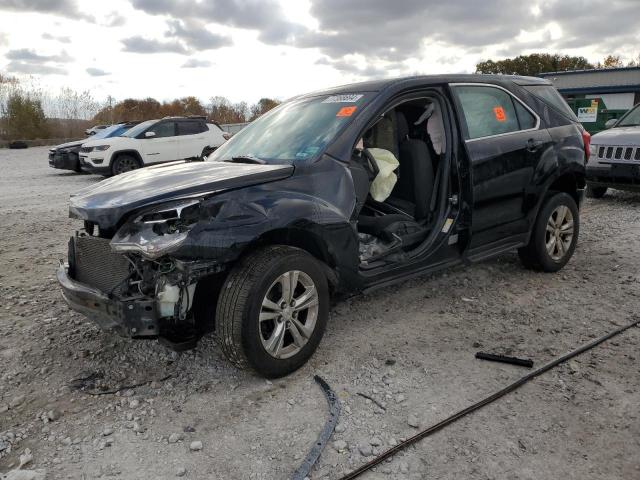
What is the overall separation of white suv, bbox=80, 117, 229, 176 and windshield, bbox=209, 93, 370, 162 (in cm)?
901

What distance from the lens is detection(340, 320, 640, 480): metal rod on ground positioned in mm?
2590

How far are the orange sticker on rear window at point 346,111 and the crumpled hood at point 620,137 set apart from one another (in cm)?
628

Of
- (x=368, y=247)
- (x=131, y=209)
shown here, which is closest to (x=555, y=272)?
(x=368, y=247)

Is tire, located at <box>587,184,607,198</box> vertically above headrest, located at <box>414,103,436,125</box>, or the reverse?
headrest, located at <box>414,103,436,125</box>

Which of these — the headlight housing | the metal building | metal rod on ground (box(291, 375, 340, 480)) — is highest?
the metal building

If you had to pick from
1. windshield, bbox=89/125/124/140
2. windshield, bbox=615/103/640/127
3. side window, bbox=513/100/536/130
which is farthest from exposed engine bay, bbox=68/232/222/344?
windshield, bbox=89/125/124/140

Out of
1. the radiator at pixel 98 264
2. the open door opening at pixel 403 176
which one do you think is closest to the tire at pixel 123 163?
the open door opening at pixel 403 176

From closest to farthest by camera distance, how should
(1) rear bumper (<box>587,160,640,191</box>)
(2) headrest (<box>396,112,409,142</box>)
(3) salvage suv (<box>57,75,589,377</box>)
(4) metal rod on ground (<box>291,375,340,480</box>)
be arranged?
(4) metal rod on ground (<box>291,375,340,480</box>)
(3) salvage suv (<box>57,75,589,377</box>)
(2) headrest (<box>396,112,409,142</box>)
(1) rear bumper (<box>587,160,640,191</box>)

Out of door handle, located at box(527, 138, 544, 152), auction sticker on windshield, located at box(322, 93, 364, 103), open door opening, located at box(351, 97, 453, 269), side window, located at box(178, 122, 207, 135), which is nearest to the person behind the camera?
auction sticker on windshield, located at box(322, 93, 364, 103)

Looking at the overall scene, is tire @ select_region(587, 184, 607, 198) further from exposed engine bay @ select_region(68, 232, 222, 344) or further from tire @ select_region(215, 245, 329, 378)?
exposed engine bay @ select_region(68, 232, 222, 344)

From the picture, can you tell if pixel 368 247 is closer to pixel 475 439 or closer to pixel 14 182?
pixel 475 439

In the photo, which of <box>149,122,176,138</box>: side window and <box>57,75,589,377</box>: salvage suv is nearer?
<box>57,75,589,377</box>: salvage suv

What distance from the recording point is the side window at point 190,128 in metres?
14.7

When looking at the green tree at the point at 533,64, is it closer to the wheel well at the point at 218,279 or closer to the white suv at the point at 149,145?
the white suv at the point at 149,145
